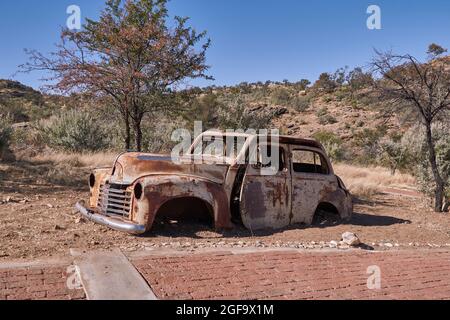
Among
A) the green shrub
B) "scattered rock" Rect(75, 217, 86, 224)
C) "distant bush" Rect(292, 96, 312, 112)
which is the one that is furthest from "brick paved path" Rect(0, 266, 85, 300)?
"distant bush" Rect(292, 96, 312, 112)

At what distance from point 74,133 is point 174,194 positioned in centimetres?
1299

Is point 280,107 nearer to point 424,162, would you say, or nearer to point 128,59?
point 424,162

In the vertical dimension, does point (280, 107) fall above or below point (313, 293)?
above

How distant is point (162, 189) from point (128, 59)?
647cm

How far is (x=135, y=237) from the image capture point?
19.2 ft

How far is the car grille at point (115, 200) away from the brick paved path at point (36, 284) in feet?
5.65

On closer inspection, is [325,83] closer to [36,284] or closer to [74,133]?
[74,133]

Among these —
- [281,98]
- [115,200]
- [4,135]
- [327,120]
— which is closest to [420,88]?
[115,200]

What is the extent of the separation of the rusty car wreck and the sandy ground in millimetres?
219

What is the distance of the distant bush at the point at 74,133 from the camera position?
17516mm

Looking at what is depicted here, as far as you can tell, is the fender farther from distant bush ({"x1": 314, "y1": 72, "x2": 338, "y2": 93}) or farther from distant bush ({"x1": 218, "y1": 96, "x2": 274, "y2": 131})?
distant bush ({"x1": 314, "y1": 72, "x2": 338, "y2": 93})

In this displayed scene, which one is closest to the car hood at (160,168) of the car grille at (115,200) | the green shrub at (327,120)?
the car grille at (115,200)
